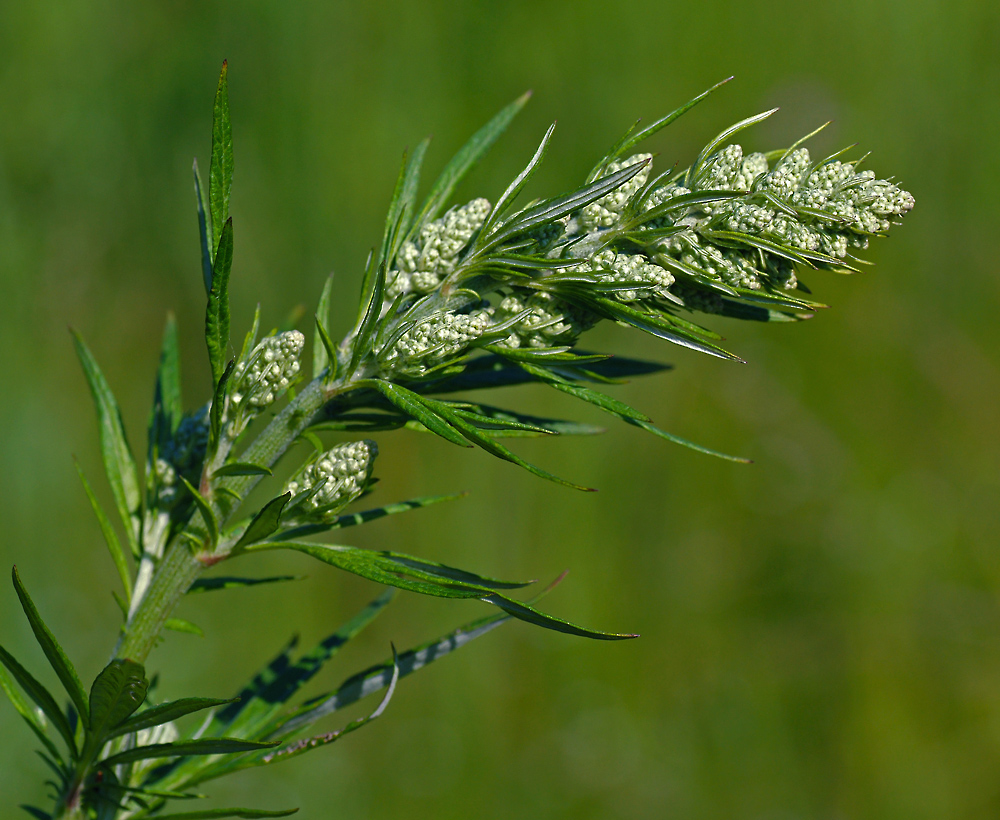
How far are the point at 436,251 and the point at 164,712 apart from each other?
845 millimetres

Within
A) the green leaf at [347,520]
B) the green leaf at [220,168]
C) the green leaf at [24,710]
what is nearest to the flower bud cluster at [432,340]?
the green leaf at [347,520]

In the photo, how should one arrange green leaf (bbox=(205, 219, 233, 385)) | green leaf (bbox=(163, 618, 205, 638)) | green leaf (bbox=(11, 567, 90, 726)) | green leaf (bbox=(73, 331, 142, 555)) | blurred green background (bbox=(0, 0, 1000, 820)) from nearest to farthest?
green leaf (bbox=(11, 567, 90, 726))
green leaf (bbox=(205, 219, 233, 385))
green leaf (bbox=(163, 618, 205, 638))
green leaf (bbox=(73, 331, 142, 555))
blurred green background (bbox=(0, 0, 1000, 820))

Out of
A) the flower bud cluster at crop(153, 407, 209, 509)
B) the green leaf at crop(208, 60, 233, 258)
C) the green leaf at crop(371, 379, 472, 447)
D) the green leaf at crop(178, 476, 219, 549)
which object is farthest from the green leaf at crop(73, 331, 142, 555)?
the green leaf at crop(371, 379, 472, 447)

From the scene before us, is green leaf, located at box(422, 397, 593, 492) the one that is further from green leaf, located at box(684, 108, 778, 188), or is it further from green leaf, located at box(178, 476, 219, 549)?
green leaf, located at box(684, 108, 778, 188)

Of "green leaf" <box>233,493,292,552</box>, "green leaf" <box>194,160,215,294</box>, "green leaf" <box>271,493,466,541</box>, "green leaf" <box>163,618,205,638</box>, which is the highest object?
"green leaf" <box>194,160,215,294</box>

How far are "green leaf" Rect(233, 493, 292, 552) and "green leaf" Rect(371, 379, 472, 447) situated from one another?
222 millimetres

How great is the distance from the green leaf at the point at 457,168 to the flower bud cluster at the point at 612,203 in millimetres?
314

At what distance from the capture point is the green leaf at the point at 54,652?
42.1 inches

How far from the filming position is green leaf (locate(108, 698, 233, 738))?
42.8 inches

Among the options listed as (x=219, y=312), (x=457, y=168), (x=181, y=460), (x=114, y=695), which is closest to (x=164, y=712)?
(x=114, y=695)

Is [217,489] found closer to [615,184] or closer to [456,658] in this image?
[615,184]

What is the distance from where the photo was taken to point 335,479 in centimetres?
127

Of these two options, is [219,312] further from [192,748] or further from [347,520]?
[192,748]

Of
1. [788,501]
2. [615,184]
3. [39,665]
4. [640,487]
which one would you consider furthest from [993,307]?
[39,665]
